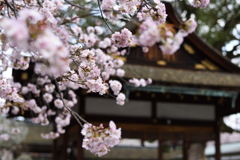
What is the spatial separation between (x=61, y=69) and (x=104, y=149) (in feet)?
3.90

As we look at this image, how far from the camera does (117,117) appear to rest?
320 inches

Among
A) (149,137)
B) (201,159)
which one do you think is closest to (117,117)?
(149,137)

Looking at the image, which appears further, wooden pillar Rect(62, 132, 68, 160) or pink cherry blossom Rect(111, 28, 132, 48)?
wooden pillar Rect(62, 132, 68, 160)

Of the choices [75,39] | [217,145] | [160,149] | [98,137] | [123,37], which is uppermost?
[75,39]

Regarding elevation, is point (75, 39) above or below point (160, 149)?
above

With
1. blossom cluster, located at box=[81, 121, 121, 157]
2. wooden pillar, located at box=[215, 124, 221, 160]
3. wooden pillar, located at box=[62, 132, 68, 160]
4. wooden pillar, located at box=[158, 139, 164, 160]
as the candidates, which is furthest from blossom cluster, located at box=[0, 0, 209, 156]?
wooden pillar, located at box=[215, 124, 221, 160]

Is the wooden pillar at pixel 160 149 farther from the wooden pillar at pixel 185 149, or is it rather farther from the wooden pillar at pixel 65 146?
the wooden pillar at pixel 65 146

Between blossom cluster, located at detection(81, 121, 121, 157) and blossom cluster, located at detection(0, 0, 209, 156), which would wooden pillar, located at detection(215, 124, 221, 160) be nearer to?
blossom cluster, located at detection(0, 0, 209, 156)

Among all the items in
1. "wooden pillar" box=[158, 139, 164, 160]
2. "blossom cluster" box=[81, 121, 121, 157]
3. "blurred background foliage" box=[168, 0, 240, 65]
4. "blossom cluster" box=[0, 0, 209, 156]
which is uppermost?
"blurred background foliage" box=[168, 0, 240, 65]

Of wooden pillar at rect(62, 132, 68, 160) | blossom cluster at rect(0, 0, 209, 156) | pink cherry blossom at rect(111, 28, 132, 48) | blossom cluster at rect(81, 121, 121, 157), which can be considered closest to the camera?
blossom cluster at rect(0, 0, 209, 156)

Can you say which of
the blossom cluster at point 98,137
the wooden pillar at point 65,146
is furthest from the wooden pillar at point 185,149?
the blossom cluster at point 98,137

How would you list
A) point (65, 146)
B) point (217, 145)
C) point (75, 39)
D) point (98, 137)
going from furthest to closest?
point (65, 146), point (217, 145), point (75, 39), point (98, 137)

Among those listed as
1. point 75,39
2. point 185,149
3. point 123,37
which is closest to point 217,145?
point 185,149

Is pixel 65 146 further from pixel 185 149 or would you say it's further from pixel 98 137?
pixel 98 137
